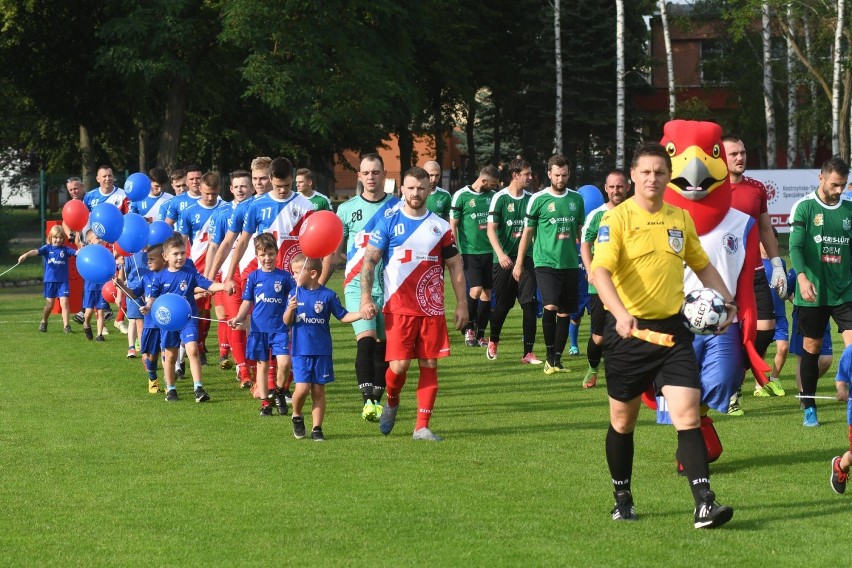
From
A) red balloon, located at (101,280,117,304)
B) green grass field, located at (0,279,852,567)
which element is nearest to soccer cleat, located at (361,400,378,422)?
green grass field, located at (0,279,852,567)

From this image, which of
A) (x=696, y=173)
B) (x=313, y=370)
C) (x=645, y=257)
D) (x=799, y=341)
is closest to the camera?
(x=645, y=257)

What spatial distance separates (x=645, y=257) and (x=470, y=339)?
33.9 ft

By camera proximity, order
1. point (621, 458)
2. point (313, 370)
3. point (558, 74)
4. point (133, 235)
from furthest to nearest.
Result: 1. point (558, 74)
2. point (133, 235)
3. point (313, 370)
4. point (621, 458)

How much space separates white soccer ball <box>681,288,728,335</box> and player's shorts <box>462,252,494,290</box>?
32.5 ft

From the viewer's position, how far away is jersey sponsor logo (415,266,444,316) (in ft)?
33.3

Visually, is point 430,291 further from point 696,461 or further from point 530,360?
point 530,360

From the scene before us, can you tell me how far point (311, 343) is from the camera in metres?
10.4

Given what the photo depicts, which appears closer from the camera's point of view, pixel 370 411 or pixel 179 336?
pixel 370 411

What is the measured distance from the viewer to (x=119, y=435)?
10719 mm

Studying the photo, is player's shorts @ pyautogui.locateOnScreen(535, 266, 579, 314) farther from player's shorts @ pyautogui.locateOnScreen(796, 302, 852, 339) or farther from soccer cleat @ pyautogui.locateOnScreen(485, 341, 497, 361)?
player's shorts @ pyautogui.locateOnScreen(796, 302, 852, 339)

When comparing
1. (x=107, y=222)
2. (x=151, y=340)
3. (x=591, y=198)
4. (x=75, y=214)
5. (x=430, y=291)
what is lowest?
(x=151, y=340)

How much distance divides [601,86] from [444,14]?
813 centimetres

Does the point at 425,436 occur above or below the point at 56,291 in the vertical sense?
below

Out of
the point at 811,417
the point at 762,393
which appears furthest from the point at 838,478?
the point at 762,393
